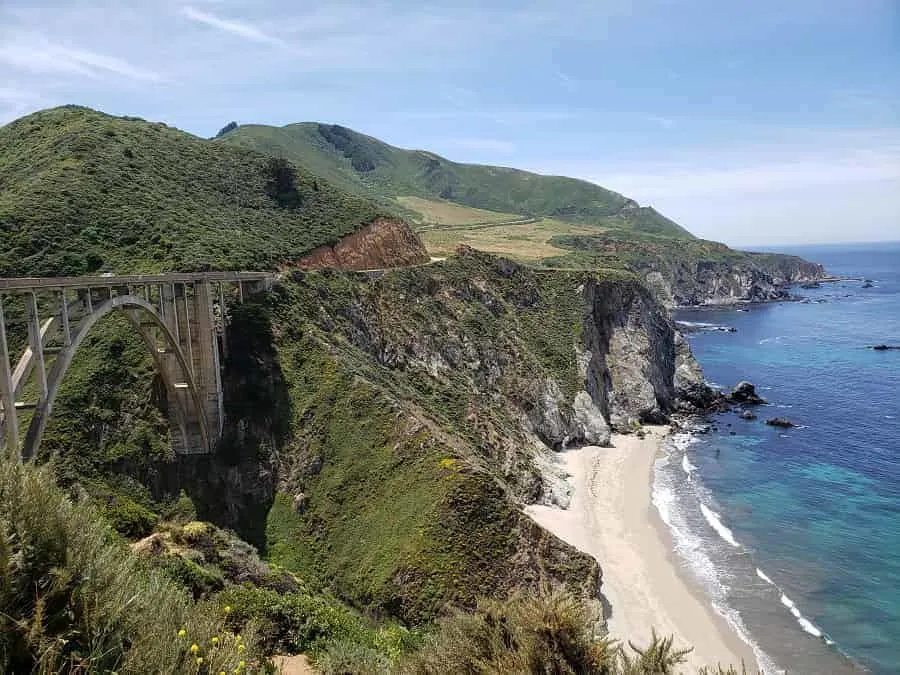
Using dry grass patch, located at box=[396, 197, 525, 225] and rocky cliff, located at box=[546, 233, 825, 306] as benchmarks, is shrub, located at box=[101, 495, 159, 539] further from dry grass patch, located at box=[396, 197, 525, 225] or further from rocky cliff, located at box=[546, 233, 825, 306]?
dry grass patch, located at box=[396, 197, 525, 225]

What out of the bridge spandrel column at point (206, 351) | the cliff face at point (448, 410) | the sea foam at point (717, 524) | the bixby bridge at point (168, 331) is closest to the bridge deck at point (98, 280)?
the bixby bridge at point (168, 331)

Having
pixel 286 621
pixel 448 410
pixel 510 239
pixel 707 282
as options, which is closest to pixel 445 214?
pixel 510 239

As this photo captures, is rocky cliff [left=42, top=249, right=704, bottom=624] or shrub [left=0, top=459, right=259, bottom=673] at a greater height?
shrub [left=0, top=459, right=259, bottom=673]

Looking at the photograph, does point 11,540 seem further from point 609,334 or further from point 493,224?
point 493,224

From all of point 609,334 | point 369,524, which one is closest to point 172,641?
point 369,524

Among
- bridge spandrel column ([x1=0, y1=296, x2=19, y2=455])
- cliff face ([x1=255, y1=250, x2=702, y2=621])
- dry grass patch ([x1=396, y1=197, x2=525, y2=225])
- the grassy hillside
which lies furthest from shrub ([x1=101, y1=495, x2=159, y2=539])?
dry grass patch ([x1=396, y1=197, x2=525, y2=225])

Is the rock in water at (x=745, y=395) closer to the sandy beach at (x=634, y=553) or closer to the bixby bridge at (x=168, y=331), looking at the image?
the sandy beach at (x=634, y=553)
